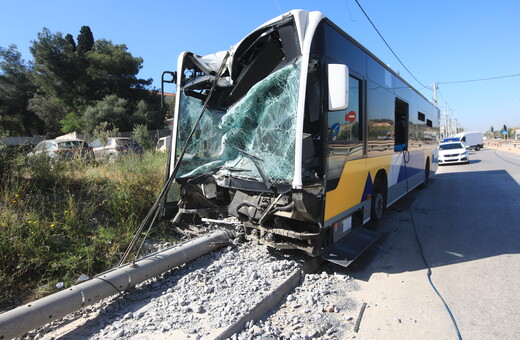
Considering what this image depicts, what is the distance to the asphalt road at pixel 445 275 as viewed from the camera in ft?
10.2

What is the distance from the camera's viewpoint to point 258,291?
138 inches

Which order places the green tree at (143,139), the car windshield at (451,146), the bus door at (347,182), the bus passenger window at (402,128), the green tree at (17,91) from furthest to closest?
the green tree at (17,91), the car windshield at (451,146), the green tree at (143,139), the bus passenger window at (402,128), the bus door at (347,182)

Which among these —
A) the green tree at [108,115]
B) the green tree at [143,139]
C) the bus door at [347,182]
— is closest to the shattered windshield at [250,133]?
the bus door at [347,182]

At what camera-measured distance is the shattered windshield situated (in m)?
3.79

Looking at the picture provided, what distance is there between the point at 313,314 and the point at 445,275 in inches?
87.9

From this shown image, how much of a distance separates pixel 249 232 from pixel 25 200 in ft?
11.0

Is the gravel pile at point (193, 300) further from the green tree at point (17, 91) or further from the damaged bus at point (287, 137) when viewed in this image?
the green tree at point (17, 91)

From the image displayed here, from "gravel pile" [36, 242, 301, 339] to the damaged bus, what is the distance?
45 centimetres

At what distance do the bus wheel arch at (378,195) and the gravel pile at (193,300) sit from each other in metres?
2.22

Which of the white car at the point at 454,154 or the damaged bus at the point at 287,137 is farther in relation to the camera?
the white car at the point at 454,154

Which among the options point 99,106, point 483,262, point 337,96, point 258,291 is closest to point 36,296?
point 258,291

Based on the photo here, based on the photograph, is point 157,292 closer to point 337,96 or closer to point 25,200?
point 25,200

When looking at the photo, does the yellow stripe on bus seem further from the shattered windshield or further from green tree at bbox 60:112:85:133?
green tree at bbox 60:112:85:133

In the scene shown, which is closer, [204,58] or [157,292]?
[157,292]
